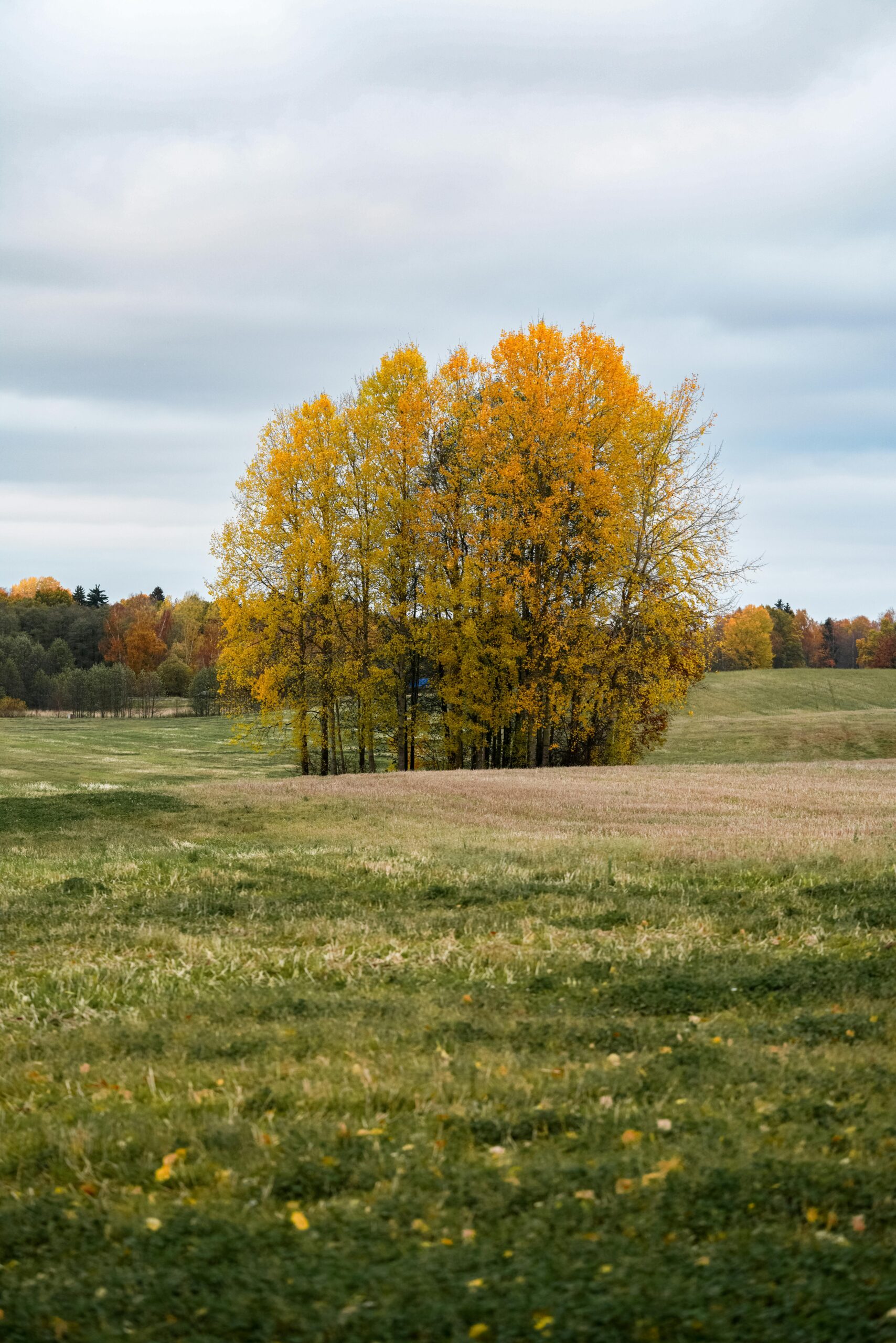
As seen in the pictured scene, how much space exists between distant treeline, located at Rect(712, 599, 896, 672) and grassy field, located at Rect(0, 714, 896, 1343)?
258 feet

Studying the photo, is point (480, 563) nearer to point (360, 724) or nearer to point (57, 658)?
point (360, 724)

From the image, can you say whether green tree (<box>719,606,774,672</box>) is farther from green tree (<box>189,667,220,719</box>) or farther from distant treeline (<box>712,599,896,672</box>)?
green tree (<box>189,667,220,719</box>)

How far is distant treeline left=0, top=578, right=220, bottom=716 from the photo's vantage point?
312ft

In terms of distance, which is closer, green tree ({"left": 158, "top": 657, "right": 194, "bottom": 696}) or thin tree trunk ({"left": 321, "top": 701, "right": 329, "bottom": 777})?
thin tree trunk ({"left": 321, "top": 701, "right": 329, "bottom": 777})

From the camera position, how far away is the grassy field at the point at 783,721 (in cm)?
4891

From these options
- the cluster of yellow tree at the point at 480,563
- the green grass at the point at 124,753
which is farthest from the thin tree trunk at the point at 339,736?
the green grass at the point at 124,753

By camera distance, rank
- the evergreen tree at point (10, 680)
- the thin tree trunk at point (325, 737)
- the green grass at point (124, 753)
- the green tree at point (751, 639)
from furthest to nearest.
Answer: the green tree at point (751, 639) → the evergreen tree at point (10, 680) → the green grass at point (124, 753) → the thin tree trunk at point (325, 737)

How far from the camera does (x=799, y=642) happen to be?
417 ft

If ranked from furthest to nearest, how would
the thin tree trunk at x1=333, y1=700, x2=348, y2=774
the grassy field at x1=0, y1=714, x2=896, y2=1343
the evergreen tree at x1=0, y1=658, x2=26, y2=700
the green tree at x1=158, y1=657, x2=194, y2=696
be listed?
the green tree at x1=158, y1=657, x2=194, y2=696
the evergreen tree at x1=0, y1=658, x2=26, y2=700
the thin tree trunk at x1=333, y1=700, x2=348, y2=774
the grassy field at x1=0, y1=714, x2=896, y2=1343

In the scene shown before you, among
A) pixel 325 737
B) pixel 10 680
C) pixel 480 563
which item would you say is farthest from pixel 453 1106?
pixel 10 680

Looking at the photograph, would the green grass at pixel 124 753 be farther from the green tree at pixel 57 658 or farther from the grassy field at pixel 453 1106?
the grassy field at pixel 453 1106

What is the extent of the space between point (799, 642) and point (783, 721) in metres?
75.4

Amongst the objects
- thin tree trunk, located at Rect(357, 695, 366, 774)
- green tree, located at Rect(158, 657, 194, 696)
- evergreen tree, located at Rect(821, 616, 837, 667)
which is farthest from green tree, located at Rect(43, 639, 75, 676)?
evergreen tree, located at Rect(821, 616, 837, 667)

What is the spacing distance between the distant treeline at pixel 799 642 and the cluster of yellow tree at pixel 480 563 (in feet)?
178
